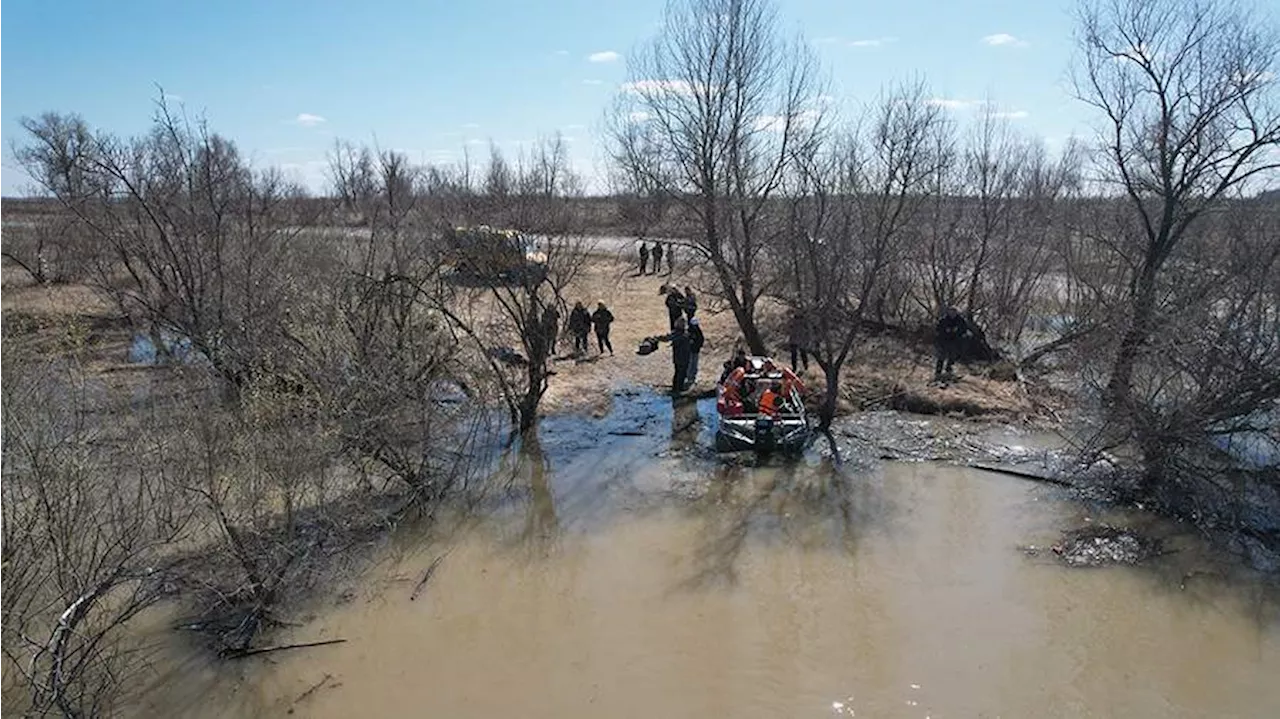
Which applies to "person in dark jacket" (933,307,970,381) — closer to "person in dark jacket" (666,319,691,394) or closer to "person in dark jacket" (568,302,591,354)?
"person in dark jacket" (666,319,691,394)

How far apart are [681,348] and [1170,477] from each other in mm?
8285

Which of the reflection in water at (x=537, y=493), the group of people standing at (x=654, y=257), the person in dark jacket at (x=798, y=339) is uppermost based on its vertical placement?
the group of people standing at (x=654, y=257)

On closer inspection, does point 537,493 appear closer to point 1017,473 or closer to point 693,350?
point 693,350

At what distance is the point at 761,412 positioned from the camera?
44.9ft

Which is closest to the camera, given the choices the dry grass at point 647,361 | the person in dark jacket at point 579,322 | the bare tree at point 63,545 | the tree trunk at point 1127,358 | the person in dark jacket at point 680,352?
the bare tree at point 63,545

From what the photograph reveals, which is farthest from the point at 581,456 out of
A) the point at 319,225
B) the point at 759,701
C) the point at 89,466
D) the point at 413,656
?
the point at 319,225

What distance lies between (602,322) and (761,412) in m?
6.13

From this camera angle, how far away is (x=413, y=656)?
27.4 feet

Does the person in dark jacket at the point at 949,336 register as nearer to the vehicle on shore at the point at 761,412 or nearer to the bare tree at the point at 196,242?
the vehicle on shore at the point at 761,412

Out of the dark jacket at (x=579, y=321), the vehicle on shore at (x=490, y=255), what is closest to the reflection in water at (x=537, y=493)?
the vehicle on shore at (x=490, y=255)

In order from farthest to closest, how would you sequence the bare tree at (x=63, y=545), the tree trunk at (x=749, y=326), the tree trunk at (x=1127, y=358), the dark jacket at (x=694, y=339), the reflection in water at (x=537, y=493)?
the tree trunk at (x=749, y=326) → the dark jacket at (x=694, y=339) → the tree trunk at (x=1127, y=358) → the reflection in water at (x=537, y=493) → the bare tree at (x=63, y=545)

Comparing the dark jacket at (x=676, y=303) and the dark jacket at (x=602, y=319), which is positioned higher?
the dark jacket at (x=676, y=303)

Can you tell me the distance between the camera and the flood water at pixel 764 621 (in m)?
7.66

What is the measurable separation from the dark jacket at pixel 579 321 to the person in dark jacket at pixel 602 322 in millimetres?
190
